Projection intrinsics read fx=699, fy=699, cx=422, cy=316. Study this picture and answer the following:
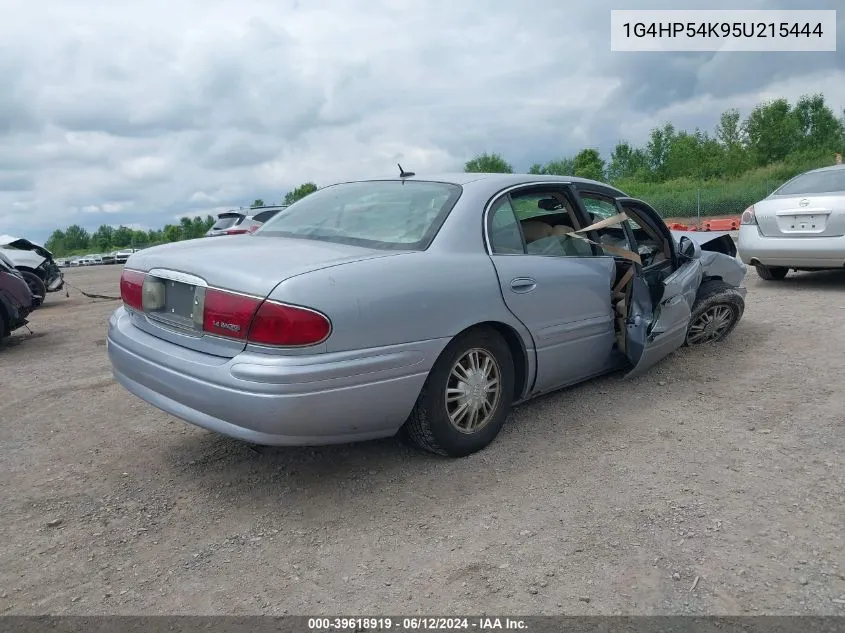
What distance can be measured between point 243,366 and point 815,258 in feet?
23.0

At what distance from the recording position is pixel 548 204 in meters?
4.36

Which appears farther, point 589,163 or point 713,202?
point 589,163

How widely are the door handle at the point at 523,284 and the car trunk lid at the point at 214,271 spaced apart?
0.71 m

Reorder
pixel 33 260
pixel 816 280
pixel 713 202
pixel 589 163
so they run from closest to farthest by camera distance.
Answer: pixel 816 280
pixel 33 260
pixel 713 202
pixel 589 163

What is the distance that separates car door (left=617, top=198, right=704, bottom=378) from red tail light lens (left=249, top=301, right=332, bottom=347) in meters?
2.38

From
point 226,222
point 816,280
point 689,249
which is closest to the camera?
point 689,249

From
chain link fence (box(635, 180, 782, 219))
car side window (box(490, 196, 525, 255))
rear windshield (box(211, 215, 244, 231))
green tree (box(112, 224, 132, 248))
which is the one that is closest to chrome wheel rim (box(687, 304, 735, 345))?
car side window (box(490, 196, 525, 255))

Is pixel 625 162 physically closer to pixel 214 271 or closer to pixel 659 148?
pixel 659 148

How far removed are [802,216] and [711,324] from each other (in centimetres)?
313

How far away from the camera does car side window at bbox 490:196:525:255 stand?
375 cm

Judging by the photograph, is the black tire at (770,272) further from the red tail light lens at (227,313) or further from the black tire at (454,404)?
the red tail light lens at (227,313)

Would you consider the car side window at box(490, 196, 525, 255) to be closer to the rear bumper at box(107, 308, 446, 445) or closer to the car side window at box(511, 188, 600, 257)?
the car side window at box(511, 188, 600, 257)

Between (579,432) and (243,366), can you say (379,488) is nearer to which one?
(243,366)

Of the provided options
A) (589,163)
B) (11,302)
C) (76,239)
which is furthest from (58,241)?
(11,302)
